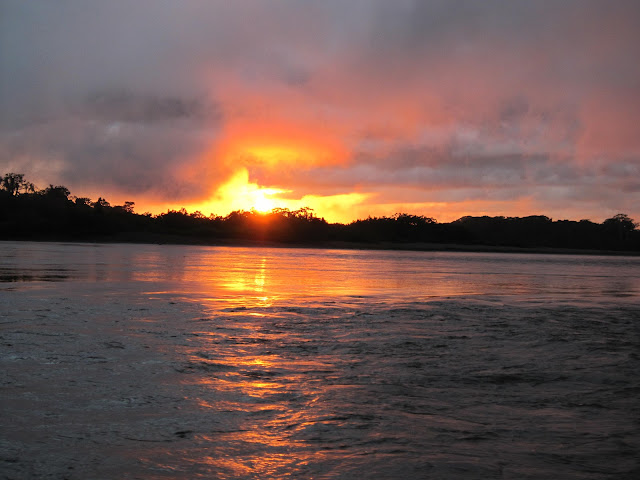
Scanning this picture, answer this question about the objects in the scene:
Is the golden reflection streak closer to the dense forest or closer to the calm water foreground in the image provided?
the calm water foreground

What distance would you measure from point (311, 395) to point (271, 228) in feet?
355

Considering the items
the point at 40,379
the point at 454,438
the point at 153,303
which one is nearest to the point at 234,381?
the point at 40,379

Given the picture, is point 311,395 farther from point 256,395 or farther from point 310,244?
point 310,244

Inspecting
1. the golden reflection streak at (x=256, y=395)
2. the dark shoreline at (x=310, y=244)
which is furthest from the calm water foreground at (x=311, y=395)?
the dark shoreline at (x=310, y=244)

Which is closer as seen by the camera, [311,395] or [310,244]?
[311,395]

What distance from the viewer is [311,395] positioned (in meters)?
5.84

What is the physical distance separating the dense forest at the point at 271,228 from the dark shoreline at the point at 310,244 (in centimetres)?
22

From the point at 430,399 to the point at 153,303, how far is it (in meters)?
8.92

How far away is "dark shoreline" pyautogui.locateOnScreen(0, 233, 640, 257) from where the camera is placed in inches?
3571

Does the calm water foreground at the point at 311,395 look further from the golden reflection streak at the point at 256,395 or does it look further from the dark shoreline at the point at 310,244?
the dark shoreline at the point at 310,244

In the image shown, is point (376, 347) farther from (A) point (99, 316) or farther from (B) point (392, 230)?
(B) point (392, 230)

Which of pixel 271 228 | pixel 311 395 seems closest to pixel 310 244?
pixel 271 228

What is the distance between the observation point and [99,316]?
10.8m

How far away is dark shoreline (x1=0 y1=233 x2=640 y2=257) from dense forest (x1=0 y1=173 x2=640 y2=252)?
0.22 metres
